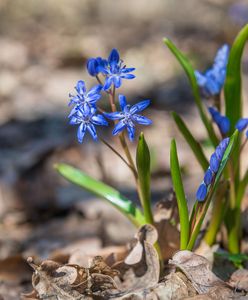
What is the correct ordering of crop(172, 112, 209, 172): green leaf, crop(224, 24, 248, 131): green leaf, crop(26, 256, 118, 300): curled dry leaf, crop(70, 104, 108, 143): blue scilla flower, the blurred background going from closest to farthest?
crop(70, 104, 108, 143): blue scilla flower, crop(26, 256, 118, 300): curled dry leaf, crop(224, 24, 248, 131): green leaf, crop(172, 112, 209, 172): green leaf, the blurred background

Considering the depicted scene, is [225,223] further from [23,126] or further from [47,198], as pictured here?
[23,126]

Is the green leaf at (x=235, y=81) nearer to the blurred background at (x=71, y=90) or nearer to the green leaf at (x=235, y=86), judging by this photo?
the green leaf at (x=235, y=86)

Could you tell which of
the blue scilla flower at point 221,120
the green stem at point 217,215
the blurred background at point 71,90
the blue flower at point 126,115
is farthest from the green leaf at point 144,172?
the blurred background at point 71,90

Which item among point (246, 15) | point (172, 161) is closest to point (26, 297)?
point (172, 161)

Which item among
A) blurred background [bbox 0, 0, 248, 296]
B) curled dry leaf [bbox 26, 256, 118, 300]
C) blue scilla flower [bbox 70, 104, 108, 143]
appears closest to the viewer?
blue scilla flower [bbox 70, 104, 108, 143]

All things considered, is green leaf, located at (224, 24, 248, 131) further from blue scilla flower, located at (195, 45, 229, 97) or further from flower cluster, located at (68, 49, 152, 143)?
flower cluster, located at (68, 49, 152, 143)

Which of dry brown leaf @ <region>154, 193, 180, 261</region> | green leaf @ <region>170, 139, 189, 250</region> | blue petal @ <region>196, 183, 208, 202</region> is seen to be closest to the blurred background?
dry brown leaf @ <region>154, 193, 180, 261</region>

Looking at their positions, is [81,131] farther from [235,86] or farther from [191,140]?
[235,86]
